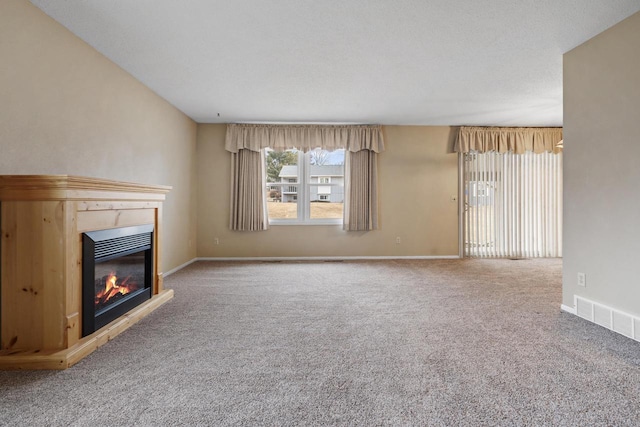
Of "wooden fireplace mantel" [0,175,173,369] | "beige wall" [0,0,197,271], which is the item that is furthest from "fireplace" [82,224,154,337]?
"beige wall" [0,0,197,271]

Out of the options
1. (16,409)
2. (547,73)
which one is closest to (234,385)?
(16,409)

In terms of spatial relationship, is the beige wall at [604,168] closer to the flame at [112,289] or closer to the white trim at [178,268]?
the flame at [112,289]

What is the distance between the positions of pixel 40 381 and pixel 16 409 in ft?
0.81

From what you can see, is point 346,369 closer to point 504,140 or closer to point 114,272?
point 114,272

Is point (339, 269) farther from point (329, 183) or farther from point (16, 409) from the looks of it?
point (16, 409)

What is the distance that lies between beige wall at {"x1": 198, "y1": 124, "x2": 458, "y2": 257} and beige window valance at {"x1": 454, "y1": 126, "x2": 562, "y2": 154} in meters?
0.25

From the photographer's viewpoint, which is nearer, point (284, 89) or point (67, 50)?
point (67, 50)

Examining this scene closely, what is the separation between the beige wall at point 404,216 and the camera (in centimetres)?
565

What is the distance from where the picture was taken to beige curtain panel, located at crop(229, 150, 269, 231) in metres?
5.47

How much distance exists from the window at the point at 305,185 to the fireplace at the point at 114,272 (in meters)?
2.93

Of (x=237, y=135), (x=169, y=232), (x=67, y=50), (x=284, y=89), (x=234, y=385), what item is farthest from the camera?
(x=237, y=135)

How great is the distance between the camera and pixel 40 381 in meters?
1.69

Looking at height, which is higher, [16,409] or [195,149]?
[195,149]

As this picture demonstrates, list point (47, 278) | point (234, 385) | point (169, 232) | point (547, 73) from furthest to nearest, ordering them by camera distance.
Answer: point (169, 232), point (547, 73), point (47, 278), point (234, 385)
